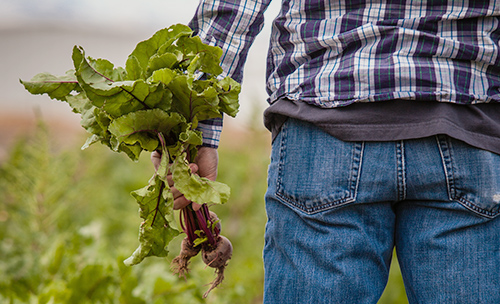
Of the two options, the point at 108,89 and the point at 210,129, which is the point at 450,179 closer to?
the point at 210,129

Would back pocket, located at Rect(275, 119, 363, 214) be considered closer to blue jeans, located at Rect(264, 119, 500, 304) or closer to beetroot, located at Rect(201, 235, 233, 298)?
blue jeans, located at Rect(264, 119, 500, 304)

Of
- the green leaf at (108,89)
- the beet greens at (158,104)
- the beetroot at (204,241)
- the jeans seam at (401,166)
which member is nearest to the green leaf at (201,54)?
the beet greens at (158,104)

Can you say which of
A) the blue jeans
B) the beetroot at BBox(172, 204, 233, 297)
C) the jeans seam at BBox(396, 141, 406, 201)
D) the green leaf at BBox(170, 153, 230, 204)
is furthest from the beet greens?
the jeans seam at BBox(396, 141, 406, 201)

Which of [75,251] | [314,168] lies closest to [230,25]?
[314,168]

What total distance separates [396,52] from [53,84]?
0.88 metres

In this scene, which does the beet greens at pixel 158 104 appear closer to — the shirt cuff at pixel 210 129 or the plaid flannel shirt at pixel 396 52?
the shirt cuff at pixel 210 129

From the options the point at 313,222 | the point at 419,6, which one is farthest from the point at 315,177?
the point at 419,6

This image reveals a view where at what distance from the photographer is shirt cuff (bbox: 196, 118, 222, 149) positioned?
4.70 feet

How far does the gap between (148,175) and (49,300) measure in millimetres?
2821

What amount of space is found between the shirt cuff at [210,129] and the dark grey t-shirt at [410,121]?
31 centimetres

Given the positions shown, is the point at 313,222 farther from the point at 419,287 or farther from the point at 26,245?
the point at 26,245

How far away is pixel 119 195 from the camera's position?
586cm

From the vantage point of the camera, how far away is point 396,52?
3.85 ft

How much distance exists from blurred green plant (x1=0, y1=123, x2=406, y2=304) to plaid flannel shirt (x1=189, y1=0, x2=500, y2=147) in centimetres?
189
